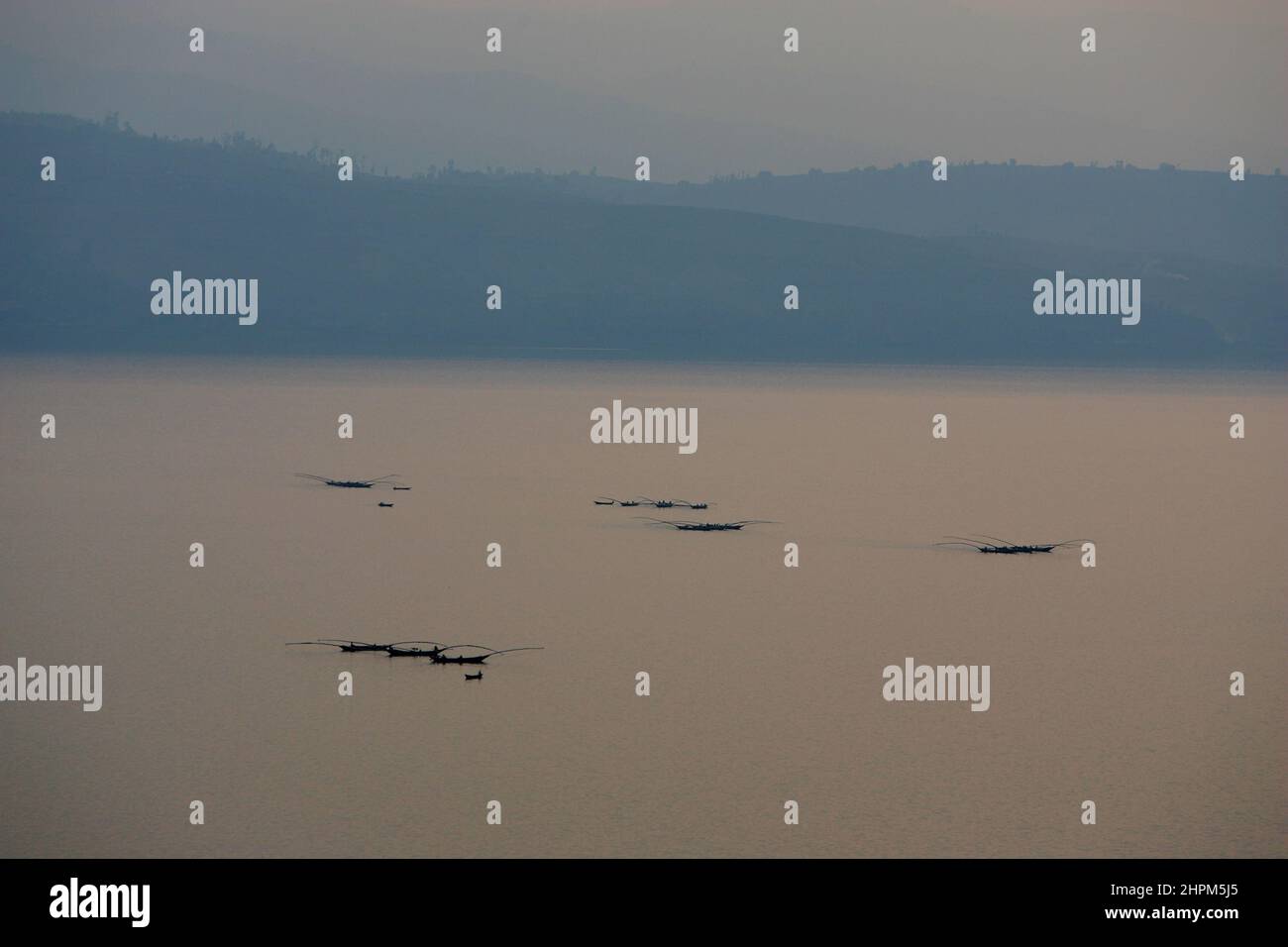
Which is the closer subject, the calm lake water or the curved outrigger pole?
the calm lake water

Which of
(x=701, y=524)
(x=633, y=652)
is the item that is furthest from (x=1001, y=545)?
(x=633, y=652)

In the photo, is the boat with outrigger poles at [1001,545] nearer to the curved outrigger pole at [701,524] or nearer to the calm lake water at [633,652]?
the calm lake water at [633,652]

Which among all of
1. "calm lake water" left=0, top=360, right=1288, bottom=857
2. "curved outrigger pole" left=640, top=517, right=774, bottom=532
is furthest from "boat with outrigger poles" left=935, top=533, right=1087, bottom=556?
"curved outrigger pole" left=640, top=517, right=774, bottom=532

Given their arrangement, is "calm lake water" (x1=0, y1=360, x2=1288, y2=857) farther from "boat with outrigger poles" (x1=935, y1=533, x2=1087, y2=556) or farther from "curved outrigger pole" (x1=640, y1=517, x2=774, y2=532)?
"boat with outrigger poles" (x1=935, y1=533, x2=1087, y2=556)

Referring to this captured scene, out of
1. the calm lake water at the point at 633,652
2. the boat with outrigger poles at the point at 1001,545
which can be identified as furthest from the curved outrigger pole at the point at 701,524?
the boat with outrigger poles at the point at 1001,545

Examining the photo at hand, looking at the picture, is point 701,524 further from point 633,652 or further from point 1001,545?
point 633,652

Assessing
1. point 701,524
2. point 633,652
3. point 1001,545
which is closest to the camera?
point 633,652

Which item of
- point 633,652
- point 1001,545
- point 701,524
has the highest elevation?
point 701,524
